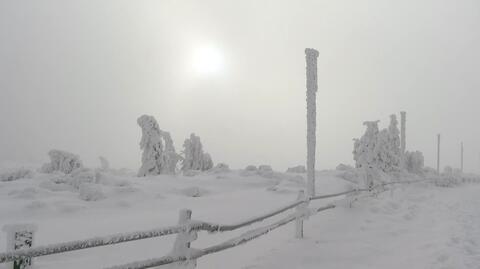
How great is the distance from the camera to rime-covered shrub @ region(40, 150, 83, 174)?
33.2m

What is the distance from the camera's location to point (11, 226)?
12.9ft

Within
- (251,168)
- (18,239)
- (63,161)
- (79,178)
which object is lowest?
(79,178)

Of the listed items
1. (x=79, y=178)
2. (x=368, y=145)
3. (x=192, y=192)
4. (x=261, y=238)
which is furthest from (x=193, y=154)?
(x=261, y=238)

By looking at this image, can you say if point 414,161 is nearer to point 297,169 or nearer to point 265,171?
point 297,169

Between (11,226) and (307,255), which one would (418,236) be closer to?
(307,255)

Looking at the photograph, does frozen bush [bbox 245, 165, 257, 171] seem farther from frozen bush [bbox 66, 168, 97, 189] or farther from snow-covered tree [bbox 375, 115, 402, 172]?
frozen bush [bbox 66, 168, 97, 189]

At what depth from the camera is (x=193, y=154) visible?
54125 millimetres

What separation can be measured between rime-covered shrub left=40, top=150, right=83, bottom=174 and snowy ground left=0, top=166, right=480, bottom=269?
8951 mm

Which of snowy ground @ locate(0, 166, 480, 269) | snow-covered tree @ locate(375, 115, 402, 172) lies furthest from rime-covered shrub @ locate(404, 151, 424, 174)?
snowy ground @ locate(0, 166, 480, 269)

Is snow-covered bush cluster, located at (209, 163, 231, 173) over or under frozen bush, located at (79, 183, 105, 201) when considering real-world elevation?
over

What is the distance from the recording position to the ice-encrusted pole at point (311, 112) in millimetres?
18234

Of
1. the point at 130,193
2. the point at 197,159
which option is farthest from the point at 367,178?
the point at 197,159

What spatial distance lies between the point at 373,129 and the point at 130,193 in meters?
24.6

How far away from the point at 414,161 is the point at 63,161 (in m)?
44.0
